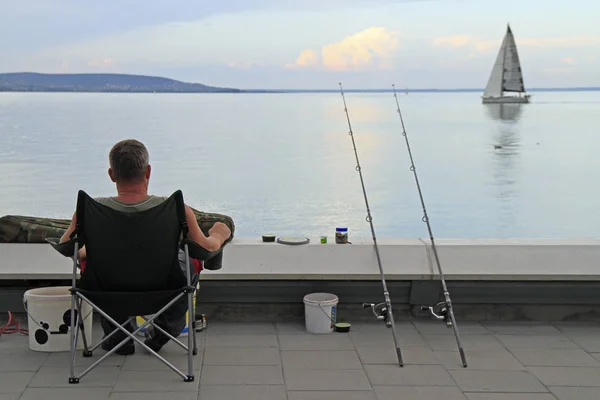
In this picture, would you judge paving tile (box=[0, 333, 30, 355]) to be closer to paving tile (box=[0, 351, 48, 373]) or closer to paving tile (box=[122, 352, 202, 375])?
paving tile (box=[0, 351, 48, 373])

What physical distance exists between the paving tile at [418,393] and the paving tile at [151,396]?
0.68m

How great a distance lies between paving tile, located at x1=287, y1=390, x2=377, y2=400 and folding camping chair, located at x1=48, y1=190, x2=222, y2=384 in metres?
0.41

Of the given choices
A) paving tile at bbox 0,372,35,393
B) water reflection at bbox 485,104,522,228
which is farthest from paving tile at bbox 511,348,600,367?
water reflection at bbox 485,104,522,228

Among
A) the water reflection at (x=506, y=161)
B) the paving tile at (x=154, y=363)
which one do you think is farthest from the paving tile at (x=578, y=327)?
the water reflection at (x=506, y=161)

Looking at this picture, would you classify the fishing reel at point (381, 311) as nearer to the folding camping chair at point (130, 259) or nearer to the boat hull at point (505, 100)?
the folding camping chair at point (130, 259)

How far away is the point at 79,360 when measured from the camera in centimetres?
329

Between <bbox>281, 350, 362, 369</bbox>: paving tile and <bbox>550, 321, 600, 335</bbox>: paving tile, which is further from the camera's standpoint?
<bbox>550, 321, 600, 335</bbox>: paving tile

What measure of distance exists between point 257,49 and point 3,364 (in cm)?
4508

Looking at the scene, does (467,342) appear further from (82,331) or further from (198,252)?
(82,331)

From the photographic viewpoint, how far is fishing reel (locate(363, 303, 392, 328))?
355cm

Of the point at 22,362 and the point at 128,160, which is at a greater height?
the point at 128,160

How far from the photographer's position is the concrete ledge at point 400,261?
380 cm

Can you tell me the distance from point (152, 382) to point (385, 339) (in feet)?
3.66

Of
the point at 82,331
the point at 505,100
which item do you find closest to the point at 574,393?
the point at 82,331
